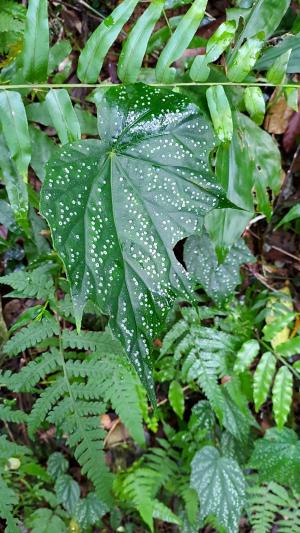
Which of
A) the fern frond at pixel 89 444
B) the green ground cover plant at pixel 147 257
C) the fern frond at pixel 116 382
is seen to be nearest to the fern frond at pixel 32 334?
the green ground cover plant at pixel 147 257

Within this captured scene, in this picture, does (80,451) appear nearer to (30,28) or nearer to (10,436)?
(10,436)

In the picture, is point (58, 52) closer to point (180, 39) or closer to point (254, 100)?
point (180, 39)

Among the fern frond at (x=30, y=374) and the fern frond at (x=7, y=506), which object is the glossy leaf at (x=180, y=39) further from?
the fern frond at (x=7, y=506)

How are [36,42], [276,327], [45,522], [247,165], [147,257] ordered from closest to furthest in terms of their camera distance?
1. [147,257]
2. [36,42]
3. [247,165]
4. [45,522]
5. [276,327]

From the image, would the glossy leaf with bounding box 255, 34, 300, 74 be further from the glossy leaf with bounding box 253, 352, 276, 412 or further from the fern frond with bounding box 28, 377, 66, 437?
the fern frond with bounding box 28, 377, 66, 437

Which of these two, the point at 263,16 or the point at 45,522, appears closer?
the point at 263,16

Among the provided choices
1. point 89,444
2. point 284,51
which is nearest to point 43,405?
point 89,444

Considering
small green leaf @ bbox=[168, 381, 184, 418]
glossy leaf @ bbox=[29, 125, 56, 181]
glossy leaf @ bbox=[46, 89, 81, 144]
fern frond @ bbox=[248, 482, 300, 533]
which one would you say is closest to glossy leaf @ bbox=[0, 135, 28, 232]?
glossy leaf @ bbox=[29, 125, 56, 181]
